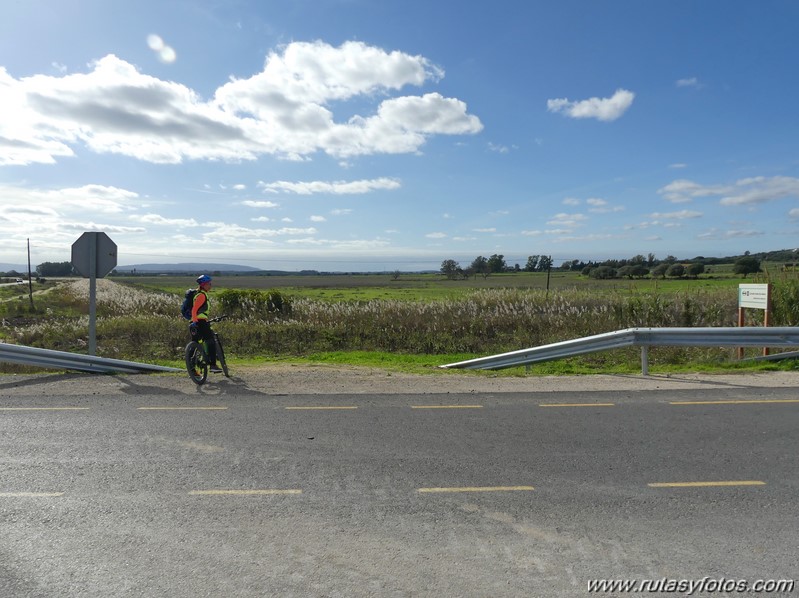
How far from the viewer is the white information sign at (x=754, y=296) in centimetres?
1303

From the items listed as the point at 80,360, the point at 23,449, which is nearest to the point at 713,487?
the point at 23,449

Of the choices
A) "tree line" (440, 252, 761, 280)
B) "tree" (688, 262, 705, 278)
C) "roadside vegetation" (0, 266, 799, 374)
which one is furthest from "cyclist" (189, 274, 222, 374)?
"tree" (688, 262, 705, 278)

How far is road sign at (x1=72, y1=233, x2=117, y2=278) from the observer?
1171 cm

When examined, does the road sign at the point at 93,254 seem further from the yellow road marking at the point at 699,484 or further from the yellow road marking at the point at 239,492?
the yellow road marking at the point at 699,484

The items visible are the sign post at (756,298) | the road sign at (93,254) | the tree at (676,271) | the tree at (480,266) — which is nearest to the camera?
the road sign at (93,254)

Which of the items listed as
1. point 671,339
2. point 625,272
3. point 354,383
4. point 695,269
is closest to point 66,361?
A: point 354,383

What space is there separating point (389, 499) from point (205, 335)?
21.8 ft

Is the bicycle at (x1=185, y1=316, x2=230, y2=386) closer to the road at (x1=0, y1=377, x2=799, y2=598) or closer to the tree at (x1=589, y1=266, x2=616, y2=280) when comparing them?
the road at (x1=0, y1=377, x2=799, y2=598)

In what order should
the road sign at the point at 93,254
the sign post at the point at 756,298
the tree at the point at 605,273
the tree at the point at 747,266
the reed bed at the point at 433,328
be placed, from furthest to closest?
the tree at the point at 605,273 < the tree at the point at 747,266 < the reed bed at the point at 433,328 < the sign post at the point at 756,298 < the road sign at the point at 93,254

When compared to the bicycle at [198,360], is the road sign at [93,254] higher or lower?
higher

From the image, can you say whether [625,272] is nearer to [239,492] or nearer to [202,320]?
[202,320]

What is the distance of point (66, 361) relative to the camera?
11.0 metres

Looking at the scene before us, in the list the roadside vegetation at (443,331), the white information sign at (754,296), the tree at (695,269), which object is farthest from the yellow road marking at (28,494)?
the tree at (695,269)

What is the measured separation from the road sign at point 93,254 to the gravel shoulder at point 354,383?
7.22ft
